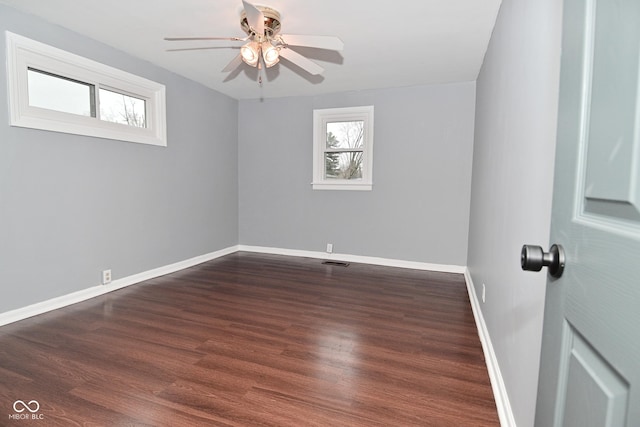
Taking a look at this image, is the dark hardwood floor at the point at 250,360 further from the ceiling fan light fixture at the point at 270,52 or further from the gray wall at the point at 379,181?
the ceiling fan light fixture at the point at 270,52

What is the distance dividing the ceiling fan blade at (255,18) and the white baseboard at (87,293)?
9.43 ft

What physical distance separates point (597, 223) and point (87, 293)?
12.8 ft

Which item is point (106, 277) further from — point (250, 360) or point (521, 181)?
point (521, 181)

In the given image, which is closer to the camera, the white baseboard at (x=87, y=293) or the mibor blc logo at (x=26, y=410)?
the mibor blc logo at (x=26, y=410)

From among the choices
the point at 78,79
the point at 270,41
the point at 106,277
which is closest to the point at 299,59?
the point at 270,41

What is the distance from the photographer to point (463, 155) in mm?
4324

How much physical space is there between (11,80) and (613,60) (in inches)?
143

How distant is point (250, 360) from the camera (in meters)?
2.14

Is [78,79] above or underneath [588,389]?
above

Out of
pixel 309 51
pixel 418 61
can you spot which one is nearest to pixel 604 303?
pixel 309 51

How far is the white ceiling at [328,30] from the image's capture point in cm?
252

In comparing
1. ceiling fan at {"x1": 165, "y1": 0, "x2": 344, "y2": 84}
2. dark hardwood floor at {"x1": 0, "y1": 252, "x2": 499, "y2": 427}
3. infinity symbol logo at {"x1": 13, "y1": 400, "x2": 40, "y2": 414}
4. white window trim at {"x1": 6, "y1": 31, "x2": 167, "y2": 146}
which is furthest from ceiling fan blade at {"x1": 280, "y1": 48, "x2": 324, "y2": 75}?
infinity symbol logo at {"x1": 13, "y1": 400, "x2": 40, "y2": 414}

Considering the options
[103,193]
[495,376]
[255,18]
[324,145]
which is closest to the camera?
[495,376]

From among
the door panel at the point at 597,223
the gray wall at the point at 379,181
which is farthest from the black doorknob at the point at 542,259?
the gray wall at the point at 379,181
